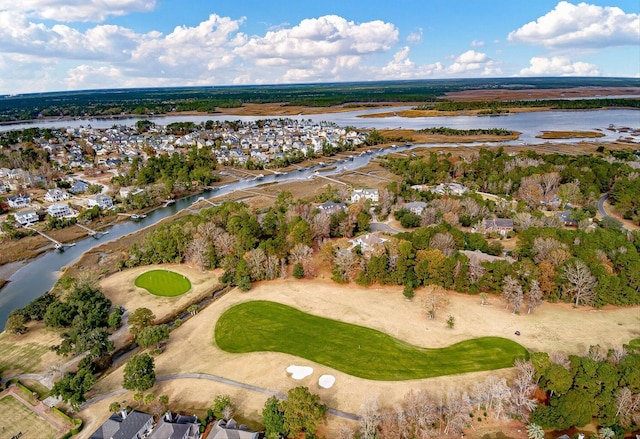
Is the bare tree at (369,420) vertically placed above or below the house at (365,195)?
below

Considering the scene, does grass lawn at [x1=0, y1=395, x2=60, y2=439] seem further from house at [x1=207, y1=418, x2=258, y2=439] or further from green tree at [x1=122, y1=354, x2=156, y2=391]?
house at [x1=207, y1=418, x2=258, y2=439]

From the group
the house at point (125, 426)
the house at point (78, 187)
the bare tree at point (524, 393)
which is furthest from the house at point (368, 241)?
the house at point (78, 187)

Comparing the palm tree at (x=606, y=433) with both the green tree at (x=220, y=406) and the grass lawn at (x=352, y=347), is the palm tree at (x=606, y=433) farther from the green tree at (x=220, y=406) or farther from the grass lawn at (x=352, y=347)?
the green tree at (x=220, y=406)

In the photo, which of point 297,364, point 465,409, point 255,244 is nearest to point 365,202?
point 255,244

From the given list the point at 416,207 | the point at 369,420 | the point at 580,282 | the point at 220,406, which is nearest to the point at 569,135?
the point at 416,207

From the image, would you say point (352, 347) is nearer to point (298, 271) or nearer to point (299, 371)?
point (299, 371)

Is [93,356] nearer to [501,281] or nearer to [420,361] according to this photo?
[420,361]

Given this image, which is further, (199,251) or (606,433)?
(199,251)
